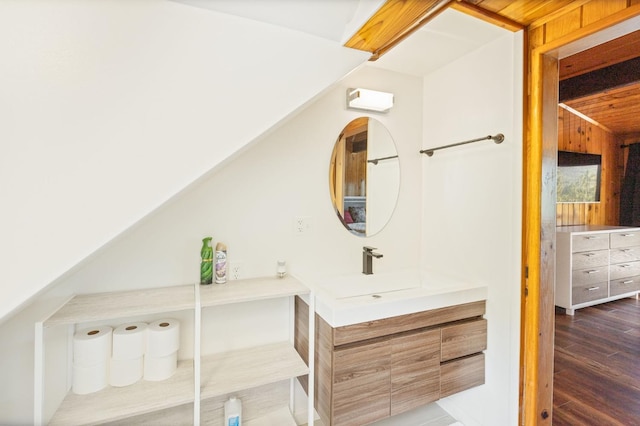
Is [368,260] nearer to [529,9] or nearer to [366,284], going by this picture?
[366,284]

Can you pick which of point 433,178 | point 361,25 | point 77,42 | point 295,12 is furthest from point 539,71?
point 77,42

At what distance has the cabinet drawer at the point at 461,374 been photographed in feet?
5.66

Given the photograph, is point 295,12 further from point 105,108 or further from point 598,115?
point 598,115

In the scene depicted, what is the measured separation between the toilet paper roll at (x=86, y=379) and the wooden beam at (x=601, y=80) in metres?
3.96

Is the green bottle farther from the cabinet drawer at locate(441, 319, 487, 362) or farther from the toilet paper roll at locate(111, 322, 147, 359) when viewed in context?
the cabinet drawer at locate(441, 319, 487, 362)

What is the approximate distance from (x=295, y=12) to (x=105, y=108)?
24.1 inches

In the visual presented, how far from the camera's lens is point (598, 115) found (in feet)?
13.8

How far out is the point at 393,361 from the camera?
160cm

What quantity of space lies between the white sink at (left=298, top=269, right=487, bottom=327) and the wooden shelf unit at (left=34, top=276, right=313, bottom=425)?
19 centimetres

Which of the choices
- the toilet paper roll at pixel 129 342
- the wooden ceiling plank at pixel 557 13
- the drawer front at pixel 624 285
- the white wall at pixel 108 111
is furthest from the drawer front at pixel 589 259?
the toilet paper roll at pixel 129 342

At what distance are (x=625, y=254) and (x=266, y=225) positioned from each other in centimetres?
467

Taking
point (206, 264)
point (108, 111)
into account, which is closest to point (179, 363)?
point (206, 264)

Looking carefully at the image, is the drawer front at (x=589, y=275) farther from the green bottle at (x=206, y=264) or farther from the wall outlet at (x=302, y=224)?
the green bottle at (x=206, y=264)

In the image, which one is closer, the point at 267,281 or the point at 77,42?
the point at 77,42
